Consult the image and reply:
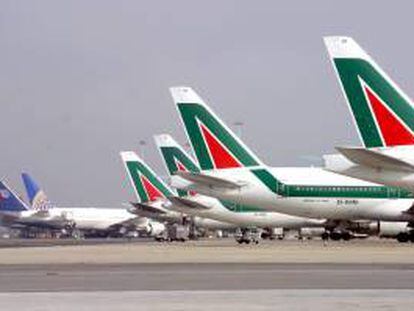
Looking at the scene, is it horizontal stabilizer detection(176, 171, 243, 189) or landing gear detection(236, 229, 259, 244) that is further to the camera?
landing gear detection(236, 229, 259, 244)

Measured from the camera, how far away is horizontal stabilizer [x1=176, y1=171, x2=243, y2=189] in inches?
2306

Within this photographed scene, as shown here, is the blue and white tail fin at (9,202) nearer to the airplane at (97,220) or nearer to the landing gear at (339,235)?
the airplane at (97,220)

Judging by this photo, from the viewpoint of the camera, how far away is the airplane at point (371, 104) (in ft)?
128

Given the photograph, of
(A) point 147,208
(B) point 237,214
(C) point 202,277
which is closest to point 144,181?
(A) point 147,208

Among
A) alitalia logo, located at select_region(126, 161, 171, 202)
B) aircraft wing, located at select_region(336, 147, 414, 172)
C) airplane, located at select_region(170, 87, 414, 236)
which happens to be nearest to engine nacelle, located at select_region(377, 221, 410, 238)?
airplane, located at select_region(170, 87, 414, 236)

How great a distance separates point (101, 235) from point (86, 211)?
4429mm

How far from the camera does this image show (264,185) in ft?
204

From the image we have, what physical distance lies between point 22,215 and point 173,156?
7408cm

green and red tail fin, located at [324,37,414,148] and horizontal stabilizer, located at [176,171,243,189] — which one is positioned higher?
green and red tail fin, located at [324,37,414,148]

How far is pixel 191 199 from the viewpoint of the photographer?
74.8 meters

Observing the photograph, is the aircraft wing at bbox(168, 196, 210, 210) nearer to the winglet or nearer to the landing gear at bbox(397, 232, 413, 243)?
the landing gear at bbox(397, 232, 413, 243)

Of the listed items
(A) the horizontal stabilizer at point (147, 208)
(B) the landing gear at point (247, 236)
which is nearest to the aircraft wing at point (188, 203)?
(B) the landing gear at point (247, 236)

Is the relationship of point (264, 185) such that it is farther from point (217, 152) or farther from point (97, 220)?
point (97, 220)

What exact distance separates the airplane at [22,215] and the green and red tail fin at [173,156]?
67122 millimetres
